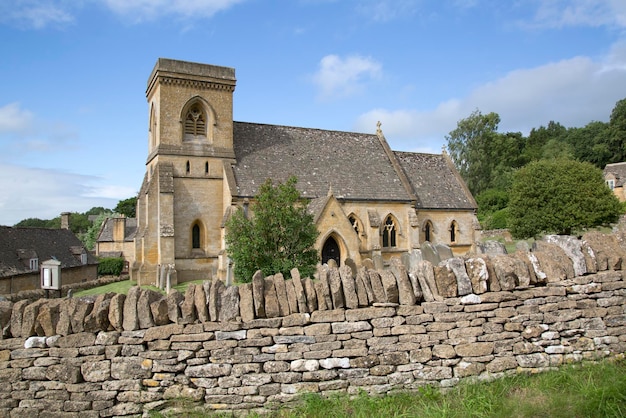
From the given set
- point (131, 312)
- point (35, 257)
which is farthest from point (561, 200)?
point (35, 257)

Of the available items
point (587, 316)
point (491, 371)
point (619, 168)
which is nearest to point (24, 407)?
point (491, 371)

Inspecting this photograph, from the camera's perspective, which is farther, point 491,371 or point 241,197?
point 241,197

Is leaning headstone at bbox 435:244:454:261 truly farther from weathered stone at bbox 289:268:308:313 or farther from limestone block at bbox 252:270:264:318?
limestone block at bbox 252:270:264:318

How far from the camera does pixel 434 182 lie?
3666 centimetres

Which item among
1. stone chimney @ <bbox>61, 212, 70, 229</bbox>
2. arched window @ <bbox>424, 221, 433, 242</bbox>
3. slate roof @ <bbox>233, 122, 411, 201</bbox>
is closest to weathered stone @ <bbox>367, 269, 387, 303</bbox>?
slate roof @ <bbox>233, 122, 411, 201</bbox>

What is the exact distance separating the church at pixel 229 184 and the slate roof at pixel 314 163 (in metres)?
0.08

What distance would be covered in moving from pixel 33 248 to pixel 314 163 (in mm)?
24333

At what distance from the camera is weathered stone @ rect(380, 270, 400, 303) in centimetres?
620

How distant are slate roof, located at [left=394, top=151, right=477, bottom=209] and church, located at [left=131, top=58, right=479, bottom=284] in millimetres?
259

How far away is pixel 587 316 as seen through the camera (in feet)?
21.5

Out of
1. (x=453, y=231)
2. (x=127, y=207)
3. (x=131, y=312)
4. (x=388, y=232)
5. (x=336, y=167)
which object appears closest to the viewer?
(x=131, y=312)

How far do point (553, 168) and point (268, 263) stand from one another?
28.9 metres

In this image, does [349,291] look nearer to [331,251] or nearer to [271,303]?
[271,303]

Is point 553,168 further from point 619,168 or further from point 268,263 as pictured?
point 619,168
